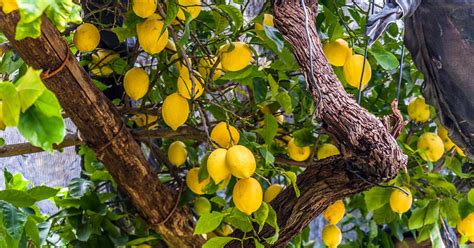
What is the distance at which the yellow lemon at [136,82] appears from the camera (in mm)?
915

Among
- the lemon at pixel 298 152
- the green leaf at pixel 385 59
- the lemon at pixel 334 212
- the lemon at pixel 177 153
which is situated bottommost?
the lemon at pixel 334 212

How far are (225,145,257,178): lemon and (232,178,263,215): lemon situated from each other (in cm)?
3

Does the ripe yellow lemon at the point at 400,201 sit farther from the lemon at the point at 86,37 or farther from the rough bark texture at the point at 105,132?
the lemon at the point at 86,37

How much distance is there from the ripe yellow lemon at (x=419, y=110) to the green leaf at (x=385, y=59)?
255 mm

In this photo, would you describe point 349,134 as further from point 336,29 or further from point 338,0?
point 338,0

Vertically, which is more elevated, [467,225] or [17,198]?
[17,198]

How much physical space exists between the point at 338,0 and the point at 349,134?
329mm

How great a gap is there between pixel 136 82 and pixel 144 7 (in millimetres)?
168

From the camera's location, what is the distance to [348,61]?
0.83 m

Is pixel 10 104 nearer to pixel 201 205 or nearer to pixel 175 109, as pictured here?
pixel 175 109

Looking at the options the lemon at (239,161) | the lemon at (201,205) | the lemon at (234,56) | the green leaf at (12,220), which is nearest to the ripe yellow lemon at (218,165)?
the lemon at (239,161)

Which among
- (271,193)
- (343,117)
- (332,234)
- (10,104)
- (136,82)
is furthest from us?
(332,234)

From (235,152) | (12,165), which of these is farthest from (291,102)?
(12,165)

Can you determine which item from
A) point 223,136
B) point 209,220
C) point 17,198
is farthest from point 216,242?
point 17,198
